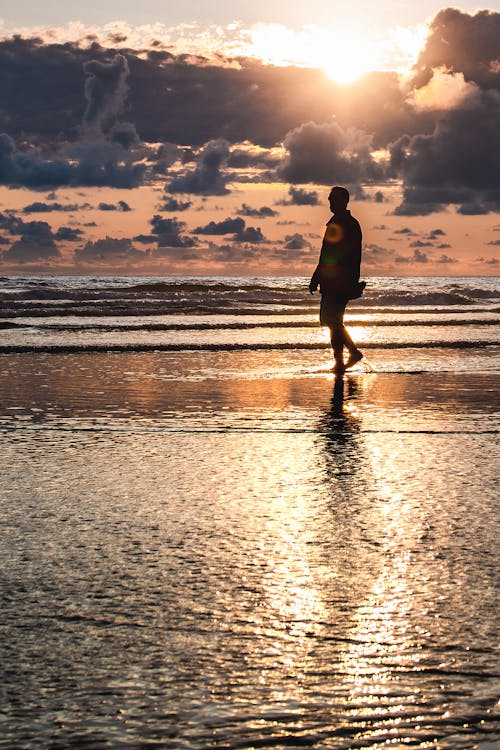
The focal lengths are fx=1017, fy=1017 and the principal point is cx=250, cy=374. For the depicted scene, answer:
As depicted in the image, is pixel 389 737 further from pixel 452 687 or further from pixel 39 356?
pixel 39 356

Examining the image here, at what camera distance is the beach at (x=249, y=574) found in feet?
7.75

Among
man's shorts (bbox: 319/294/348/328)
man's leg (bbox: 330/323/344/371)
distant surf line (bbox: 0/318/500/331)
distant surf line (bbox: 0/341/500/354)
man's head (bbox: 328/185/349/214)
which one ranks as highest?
man's head (bbox: 328/185/349/214)

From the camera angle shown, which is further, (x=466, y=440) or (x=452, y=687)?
(x=466, y=440)

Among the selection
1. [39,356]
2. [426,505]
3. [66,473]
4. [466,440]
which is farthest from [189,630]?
[39,356]

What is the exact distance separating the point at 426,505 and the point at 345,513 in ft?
1.35

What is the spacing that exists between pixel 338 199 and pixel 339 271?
798mm

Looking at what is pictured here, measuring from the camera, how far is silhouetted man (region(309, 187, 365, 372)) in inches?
445

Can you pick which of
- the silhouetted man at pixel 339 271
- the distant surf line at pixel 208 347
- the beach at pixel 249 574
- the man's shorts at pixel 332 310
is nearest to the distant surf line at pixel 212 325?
the distant surf line at pixel 208 347

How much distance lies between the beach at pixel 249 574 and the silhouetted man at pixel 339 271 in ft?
9.14

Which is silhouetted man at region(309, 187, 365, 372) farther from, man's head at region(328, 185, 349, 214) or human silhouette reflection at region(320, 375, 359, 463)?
human silhouette reflection at region(320, 375, 359, 463)

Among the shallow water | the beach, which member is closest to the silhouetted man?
the beach

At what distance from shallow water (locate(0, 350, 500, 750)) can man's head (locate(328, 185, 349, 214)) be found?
4483 mm

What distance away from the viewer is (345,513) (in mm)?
4449

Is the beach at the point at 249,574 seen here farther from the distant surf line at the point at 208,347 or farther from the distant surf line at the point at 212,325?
the distant surf line at the point at 212,325
